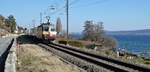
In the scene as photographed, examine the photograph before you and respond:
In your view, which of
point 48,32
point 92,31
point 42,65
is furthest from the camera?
point 92,31

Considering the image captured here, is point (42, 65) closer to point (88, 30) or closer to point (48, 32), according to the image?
point (48, 32)

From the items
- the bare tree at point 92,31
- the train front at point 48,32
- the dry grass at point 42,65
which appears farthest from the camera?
the bare tree at point 92,31

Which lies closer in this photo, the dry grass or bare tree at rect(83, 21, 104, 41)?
the dry grass

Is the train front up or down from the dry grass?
up

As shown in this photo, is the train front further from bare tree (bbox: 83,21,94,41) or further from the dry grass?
bare tree (bbox: 83,21,94,41)

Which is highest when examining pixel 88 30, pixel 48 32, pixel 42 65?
pixel 48 32

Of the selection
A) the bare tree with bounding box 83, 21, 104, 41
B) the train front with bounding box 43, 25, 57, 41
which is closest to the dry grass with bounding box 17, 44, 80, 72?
the train front with bounding box 43, 25, 57, 41

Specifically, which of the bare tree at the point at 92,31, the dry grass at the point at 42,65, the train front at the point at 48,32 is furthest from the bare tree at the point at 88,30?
the dry grass at the point at 42,65

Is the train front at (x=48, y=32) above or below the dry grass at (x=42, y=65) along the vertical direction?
above

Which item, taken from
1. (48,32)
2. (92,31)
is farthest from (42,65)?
(92,31)

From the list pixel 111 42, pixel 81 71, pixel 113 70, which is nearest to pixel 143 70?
pixel 113 70

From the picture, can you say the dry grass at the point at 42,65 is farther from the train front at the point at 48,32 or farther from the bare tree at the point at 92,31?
the bare tree at the point at 92,31

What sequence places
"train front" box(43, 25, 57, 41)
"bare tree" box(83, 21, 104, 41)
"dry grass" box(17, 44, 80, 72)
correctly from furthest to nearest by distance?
"bare tree" box(83, 21, 104, 41), "train front" box(43, 25, 57, 41), "dry grass" box(17, 44, 80, 72)

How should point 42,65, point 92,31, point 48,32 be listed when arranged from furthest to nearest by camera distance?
point 92,31
point 48,32
point 42,65
